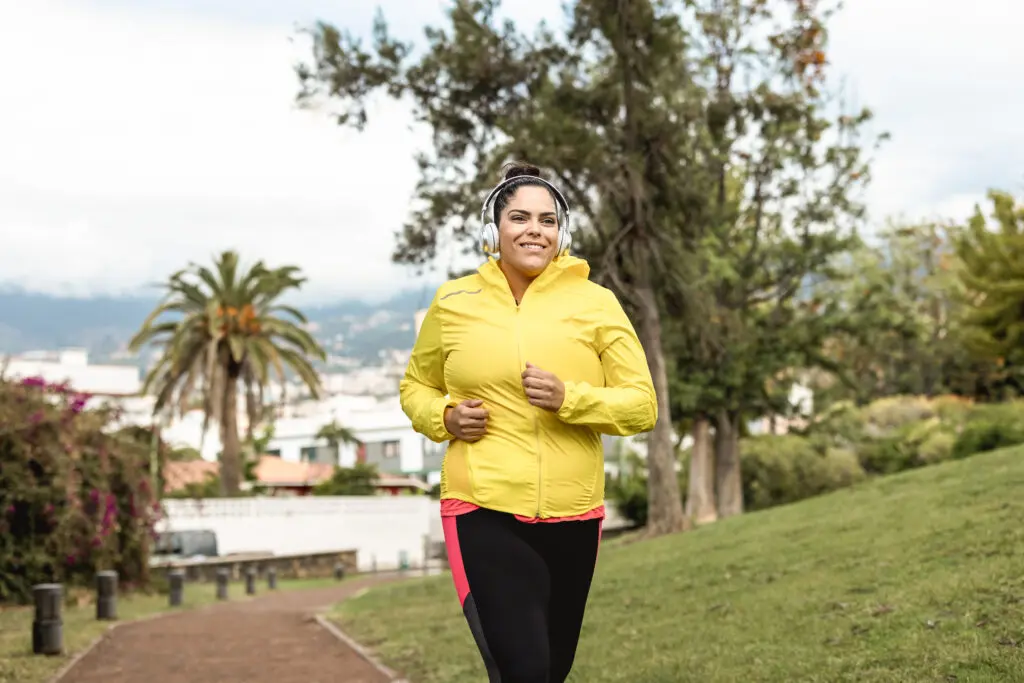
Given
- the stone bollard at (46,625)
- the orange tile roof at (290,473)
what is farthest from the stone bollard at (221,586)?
the orange tile roof at (290,473)

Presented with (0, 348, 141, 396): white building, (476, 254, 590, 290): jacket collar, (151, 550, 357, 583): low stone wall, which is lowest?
(151, 550, 357, 583): low stone wall

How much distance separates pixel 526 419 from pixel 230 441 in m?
36.0

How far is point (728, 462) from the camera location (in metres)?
36.0

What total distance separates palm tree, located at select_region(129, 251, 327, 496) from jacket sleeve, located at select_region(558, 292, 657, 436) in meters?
33.6

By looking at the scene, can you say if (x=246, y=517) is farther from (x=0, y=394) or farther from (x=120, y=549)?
(x=0, y=394)

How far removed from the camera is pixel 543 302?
4078mm

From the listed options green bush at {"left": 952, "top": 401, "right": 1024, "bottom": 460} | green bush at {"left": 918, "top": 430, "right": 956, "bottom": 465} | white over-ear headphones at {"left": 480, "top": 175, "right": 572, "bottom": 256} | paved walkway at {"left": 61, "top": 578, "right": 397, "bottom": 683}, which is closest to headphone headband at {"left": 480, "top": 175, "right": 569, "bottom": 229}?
white over-ear headphones at {"left": 480, "top": 175, "right": 572, "bottom": 256}

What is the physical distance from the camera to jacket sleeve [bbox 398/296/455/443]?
4027mm

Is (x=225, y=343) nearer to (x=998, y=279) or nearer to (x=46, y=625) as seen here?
(x=998, y=279)

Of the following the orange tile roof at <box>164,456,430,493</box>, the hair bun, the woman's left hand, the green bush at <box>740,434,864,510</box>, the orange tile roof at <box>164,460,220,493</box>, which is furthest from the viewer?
the orange tile roof at <box>164,456,430,493</box>

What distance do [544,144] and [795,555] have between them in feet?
34.9

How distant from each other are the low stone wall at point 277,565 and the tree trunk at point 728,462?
42.7 ft

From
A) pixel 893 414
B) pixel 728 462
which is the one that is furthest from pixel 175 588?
pixel 893 414

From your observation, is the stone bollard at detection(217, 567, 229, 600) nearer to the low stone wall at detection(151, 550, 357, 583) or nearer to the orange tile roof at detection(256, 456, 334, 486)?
the low stone wall at detection(151, 550, 357, 583)
